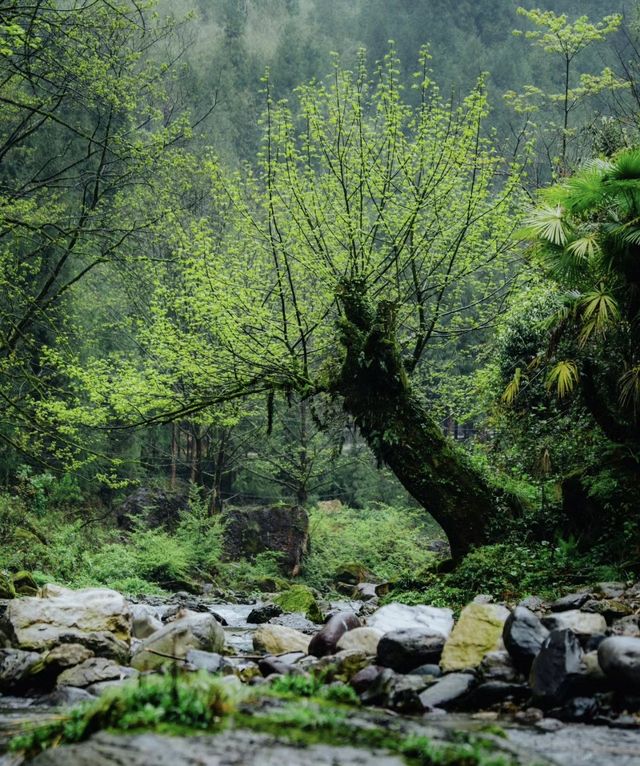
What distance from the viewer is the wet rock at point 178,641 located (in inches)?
263

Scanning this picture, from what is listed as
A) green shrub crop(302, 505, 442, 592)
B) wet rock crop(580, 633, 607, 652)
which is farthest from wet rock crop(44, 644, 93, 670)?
green shrub crop(302, 505, 442, 592)

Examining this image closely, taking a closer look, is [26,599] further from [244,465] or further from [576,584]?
[244,465]

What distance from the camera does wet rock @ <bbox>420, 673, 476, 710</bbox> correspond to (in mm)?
5027

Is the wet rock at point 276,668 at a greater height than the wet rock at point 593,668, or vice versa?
the wet rock at point 593,668

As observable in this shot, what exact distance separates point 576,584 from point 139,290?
58.1 ft

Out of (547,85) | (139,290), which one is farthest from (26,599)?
(547,85)

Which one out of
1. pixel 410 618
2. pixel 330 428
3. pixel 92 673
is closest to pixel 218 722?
pixel 92 673

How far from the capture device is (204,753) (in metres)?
3.41

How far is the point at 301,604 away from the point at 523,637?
7322mm

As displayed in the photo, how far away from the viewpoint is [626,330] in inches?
395

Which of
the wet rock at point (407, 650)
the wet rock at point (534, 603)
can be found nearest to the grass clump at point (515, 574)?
the wet rock at point (534, 603)

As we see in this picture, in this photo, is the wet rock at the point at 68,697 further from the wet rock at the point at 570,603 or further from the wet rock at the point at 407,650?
the wet rock at the point at 570,603

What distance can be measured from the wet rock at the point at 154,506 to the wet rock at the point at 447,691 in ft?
59.5

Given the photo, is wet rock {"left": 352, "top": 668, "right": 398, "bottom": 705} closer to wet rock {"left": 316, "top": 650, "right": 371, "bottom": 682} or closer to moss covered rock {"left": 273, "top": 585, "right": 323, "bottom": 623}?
wet rock {"left": 316, "top": 650, "right": 371, "bottom": 682}
